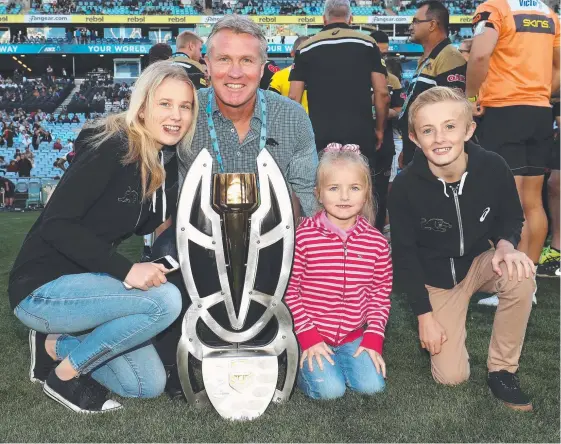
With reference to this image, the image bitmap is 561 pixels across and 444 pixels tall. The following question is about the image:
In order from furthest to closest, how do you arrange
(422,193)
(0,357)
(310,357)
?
1. (0,357)
2. (422,193)
3. (310,357)

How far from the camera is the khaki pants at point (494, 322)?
7.65 feet

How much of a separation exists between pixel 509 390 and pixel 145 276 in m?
1.31

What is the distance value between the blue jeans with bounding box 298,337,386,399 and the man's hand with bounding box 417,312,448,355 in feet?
0.71

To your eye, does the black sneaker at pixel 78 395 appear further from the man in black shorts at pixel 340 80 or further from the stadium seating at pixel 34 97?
the stadium seating at pixel 34 97

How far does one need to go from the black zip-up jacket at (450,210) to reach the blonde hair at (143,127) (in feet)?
3.02

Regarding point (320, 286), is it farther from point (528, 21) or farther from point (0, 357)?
point (528, 21)

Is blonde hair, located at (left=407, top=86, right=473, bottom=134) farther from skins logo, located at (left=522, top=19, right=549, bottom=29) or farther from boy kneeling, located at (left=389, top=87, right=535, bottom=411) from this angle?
skins logo, located at (left=522, top=19, right=549, bottom=29)

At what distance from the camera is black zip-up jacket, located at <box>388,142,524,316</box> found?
8.08 feet

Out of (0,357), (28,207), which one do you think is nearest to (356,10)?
(28,207)

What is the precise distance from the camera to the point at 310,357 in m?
2.30

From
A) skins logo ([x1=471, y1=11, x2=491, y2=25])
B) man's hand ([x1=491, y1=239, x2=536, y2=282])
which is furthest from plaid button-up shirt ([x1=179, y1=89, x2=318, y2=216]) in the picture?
skins logo ([x1=471, y1=11, x2=491, y2=25])

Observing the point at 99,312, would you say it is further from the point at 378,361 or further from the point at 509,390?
the point at 509,390

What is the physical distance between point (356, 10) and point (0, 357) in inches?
1523

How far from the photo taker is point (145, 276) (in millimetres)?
2105
